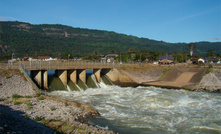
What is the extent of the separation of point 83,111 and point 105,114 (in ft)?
7.56

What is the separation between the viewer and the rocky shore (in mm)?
12004

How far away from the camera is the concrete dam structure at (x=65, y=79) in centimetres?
2906

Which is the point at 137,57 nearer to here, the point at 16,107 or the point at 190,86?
the point at 190,86

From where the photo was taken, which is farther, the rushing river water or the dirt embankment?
the dirt embankment

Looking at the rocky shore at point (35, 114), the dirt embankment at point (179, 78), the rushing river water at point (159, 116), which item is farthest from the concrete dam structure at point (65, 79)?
the rushing river water at point (159, 116)

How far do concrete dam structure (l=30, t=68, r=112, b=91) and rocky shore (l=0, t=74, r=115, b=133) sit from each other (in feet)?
17.6

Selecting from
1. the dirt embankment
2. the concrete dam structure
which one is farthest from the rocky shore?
the dirt embankment

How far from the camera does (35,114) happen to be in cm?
1527

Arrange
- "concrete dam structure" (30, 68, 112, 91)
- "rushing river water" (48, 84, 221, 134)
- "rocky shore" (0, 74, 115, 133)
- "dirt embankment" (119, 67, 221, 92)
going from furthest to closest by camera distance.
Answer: "dirt embankment" (119, 67, 221, 92), "concrete dam structure" (30, 68, 112, 91), "rushing river water" (48, 84, 221, 134), "rocky shore" (0, 74, 115, 133)

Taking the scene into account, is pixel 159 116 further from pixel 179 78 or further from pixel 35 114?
pixel 179 78

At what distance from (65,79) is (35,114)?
57.9 ft

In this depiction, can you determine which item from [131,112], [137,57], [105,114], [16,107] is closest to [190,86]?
[131,112]

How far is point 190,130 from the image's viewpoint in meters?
15.1

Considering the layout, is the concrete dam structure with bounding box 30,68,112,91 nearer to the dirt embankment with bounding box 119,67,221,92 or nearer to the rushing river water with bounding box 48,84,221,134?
the dirt embankment with bounding box 119,67,221,92
